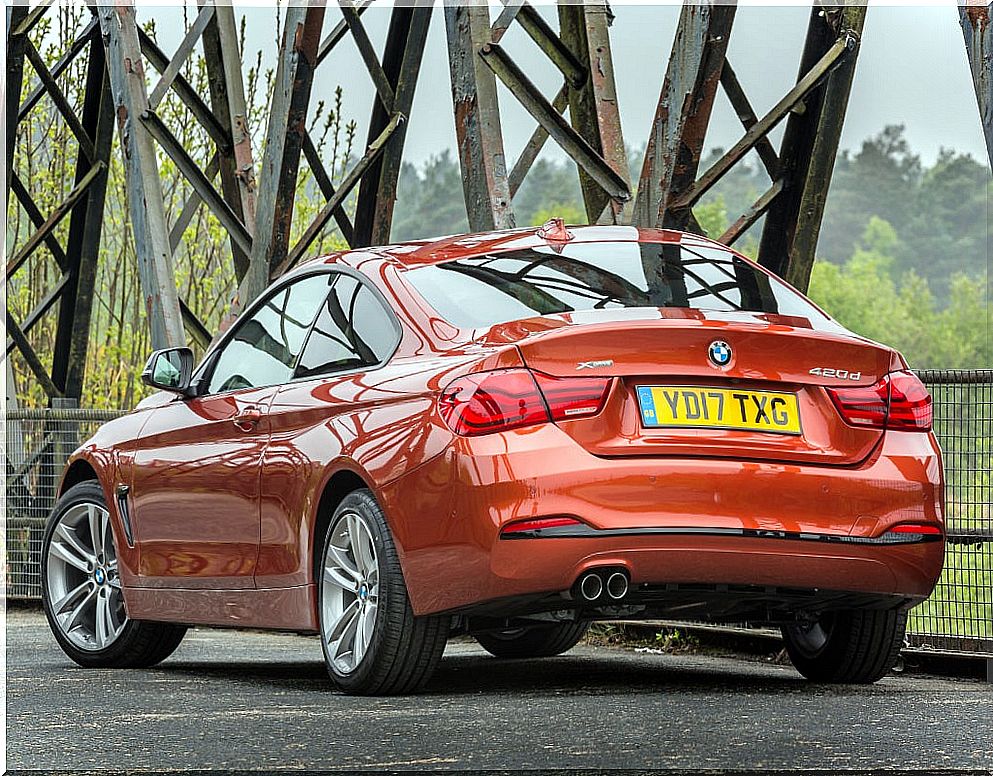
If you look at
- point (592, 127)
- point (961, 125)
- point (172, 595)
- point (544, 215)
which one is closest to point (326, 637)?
point (172, 595)

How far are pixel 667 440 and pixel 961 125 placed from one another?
12388 centimetres

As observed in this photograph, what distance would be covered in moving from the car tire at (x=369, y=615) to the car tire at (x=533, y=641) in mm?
1765

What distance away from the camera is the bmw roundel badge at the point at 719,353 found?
207 inches

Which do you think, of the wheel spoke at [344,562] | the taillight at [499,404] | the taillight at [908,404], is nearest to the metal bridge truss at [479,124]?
the taillight at [908,404]

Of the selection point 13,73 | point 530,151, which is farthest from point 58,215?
point 530,151

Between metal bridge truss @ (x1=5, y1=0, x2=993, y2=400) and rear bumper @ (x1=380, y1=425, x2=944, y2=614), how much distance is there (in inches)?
61.4

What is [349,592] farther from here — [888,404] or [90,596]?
[90,596]

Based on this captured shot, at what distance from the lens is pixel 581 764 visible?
4.05 m

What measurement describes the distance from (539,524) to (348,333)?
140cm

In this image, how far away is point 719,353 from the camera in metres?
5.27

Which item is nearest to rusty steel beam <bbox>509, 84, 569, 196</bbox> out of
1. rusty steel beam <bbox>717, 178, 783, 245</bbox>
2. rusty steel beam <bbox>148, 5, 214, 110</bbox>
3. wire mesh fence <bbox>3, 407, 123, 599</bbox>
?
rusty steel beam <bbox>148, 5, 214, 110</bbox>

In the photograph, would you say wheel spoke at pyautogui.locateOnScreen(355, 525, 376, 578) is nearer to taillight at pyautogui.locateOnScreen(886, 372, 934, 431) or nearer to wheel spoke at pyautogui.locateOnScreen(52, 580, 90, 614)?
taillight at pyautogui.locateOnScreen(886, 372, 934, 431)

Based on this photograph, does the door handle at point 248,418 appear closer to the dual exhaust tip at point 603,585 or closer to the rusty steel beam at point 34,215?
the dual exhaust tip at point 603,585

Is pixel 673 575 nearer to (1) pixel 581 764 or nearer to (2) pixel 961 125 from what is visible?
(1) pixel 581 764
